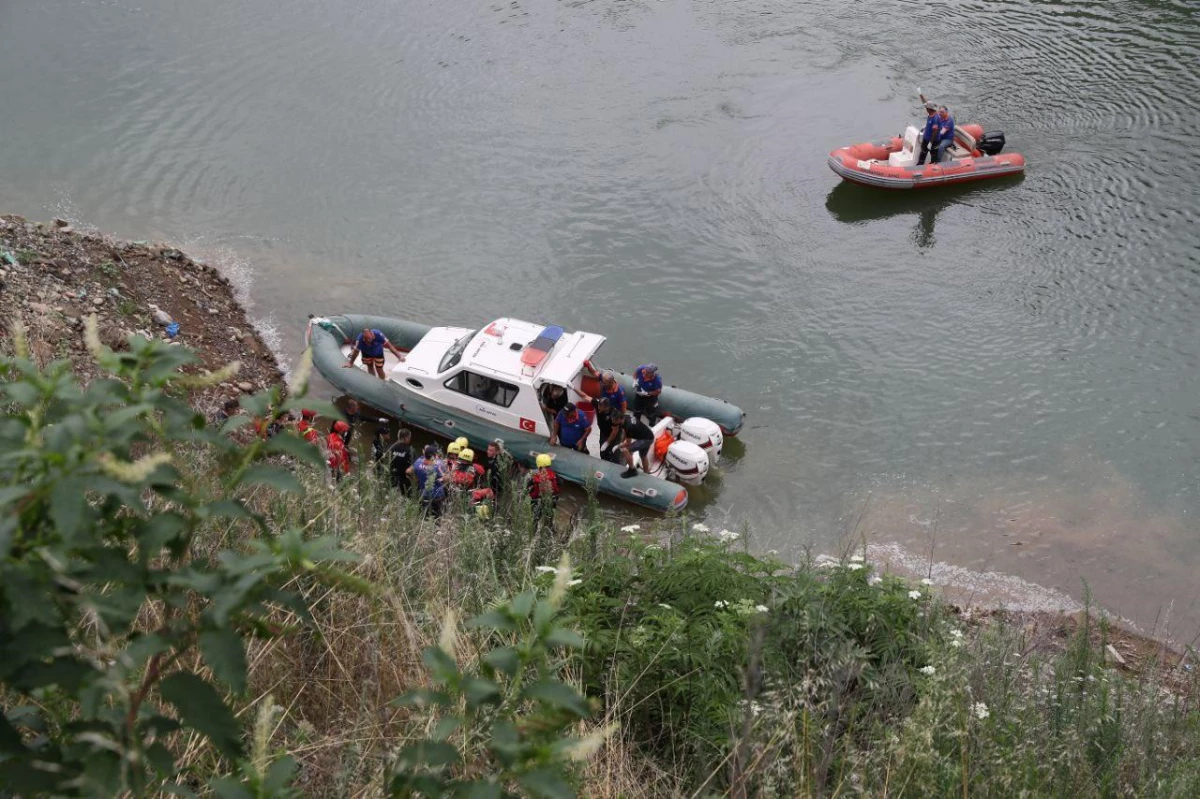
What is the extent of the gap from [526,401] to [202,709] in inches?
401

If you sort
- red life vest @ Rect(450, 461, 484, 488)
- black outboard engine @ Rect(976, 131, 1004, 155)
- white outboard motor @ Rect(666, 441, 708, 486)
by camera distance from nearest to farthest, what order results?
red life vest @ Rect(450, 461, 484, 488) < white outboard motor @ Rect(666, 441, 708, 486) < black outboard engine @ Rect(976, 131, 1004, 155)

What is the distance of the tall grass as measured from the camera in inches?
159

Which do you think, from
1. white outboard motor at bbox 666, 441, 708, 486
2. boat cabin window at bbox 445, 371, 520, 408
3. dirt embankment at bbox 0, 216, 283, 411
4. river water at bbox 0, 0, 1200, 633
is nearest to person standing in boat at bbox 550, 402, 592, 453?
boat cabin window at bbox 445, 371, 520, 408

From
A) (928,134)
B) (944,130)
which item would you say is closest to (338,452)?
(928,134)

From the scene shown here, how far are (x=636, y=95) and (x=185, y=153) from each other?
9.34 meters

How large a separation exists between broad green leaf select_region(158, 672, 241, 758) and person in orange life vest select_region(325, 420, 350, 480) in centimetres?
790

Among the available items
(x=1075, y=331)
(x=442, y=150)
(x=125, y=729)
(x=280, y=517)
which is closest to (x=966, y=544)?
(x=1075, y=331)

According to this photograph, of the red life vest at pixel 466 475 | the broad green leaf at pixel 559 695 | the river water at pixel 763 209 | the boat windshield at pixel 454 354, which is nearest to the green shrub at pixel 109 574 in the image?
the broad green leaf at pixel 559 695

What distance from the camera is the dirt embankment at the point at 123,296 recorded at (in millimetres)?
12461

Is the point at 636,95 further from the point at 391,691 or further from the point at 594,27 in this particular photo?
→ the point at 391,691

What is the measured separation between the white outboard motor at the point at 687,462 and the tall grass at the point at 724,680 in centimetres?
490

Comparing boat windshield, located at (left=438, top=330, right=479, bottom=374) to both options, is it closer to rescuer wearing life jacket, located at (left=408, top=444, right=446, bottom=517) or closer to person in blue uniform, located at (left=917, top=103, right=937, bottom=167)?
rescuer wearing life jacket, located at (left=408, top=444, right=446, bottom=517)

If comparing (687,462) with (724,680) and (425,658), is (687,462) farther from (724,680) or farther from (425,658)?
(425,658)

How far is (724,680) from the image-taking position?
17.6 feet
